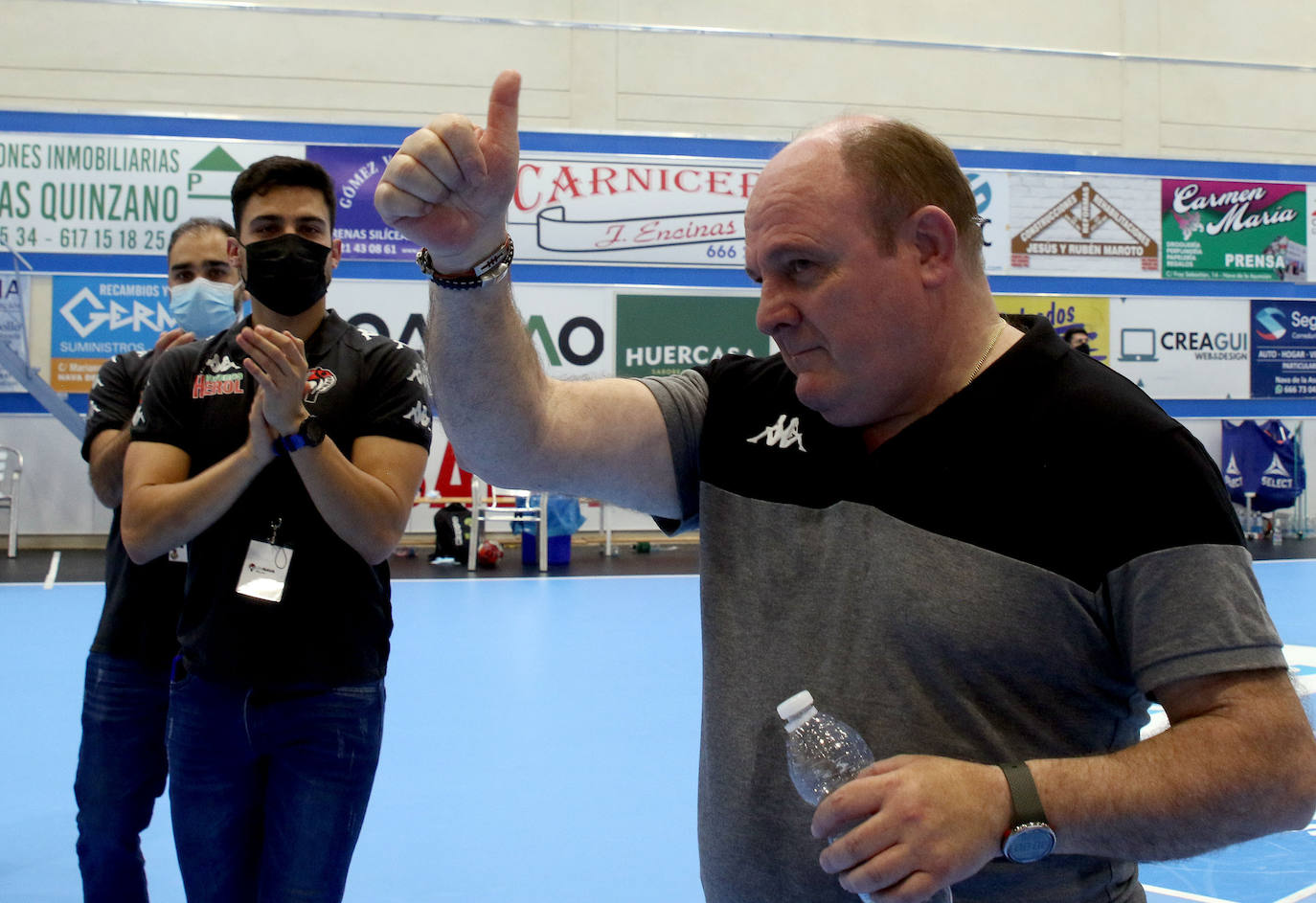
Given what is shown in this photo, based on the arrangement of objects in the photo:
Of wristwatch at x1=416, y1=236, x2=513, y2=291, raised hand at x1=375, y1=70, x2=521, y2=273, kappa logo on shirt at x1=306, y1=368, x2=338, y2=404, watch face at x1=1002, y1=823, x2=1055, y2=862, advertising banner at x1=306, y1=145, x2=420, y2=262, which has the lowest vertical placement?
watch face at x1=1002, y1=823, x2=1055, y2=862

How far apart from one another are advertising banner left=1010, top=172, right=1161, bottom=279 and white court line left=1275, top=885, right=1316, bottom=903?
9.48 metres

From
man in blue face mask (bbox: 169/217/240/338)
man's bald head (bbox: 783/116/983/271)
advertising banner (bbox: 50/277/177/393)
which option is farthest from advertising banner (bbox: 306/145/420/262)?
man's bald head (bbox: 783/116/983/271)

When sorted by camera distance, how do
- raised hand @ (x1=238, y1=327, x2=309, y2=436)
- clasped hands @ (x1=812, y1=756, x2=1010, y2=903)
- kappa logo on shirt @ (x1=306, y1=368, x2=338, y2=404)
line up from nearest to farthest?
clasped hands @ (x1=812, y1=756, x2=1010, y2=903), raised hand @ (x1=238, y1=327, x2=309, y2=436), kappa logo on shirt @ (x1=306, y1=368, x2=338, y2=404)

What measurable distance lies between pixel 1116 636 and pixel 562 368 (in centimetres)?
991

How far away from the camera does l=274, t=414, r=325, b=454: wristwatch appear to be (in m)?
1.97

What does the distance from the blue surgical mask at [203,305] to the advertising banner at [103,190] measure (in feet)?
26.4

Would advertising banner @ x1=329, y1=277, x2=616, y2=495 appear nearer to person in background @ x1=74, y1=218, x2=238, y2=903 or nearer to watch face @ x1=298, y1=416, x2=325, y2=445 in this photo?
person in background @ x1=74, y1=218, x2=238, y2=903

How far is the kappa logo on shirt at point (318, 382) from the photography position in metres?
2.18

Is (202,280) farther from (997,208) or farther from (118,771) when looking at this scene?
(997,208)

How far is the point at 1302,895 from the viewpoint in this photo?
317 centimetres

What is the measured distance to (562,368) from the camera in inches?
433

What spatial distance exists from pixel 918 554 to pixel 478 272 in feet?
2.18

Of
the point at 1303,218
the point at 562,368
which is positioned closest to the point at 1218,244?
the point at 1303,218

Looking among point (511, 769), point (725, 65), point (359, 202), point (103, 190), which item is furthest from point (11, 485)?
point (725, 65)
